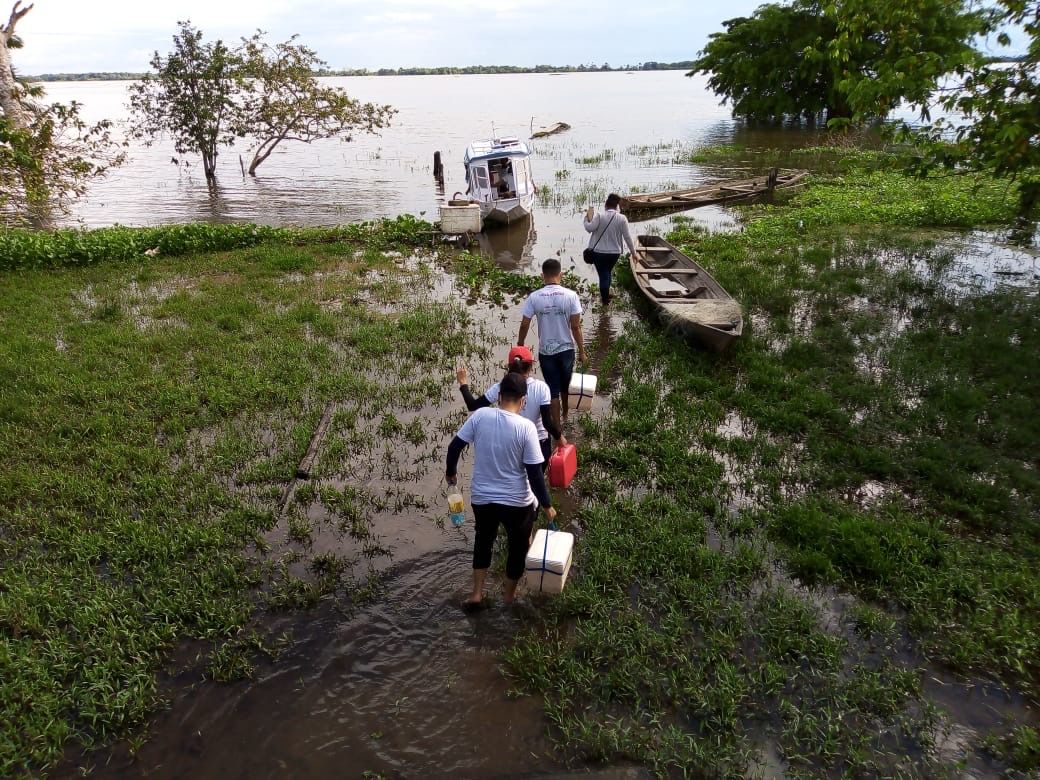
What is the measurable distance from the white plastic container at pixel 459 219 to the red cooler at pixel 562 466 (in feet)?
40.1

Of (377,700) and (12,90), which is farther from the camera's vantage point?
(12,90)

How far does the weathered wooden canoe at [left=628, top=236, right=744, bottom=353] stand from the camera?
29.2 ft

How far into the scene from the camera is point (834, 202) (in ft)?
62.1

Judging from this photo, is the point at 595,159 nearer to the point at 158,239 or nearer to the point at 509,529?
the point at 158,239

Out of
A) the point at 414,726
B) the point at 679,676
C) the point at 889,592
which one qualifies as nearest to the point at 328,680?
the point at 414,726

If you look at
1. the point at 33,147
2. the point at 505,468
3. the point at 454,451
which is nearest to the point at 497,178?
the point at 33,147

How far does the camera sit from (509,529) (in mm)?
4645

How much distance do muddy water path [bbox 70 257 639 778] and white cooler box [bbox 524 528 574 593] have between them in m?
0.23

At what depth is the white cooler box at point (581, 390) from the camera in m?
7.18

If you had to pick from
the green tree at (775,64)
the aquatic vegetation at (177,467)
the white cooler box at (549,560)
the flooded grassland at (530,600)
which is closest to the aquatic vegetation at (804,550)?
the flooded grassland at (530,600)

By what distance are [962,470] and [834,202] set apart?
49.6 feet

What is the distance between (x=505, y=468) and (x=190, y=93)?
27.0 metres

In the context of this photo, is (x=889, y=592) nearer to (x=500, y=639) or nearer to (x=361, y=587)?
(x=500, y=639)

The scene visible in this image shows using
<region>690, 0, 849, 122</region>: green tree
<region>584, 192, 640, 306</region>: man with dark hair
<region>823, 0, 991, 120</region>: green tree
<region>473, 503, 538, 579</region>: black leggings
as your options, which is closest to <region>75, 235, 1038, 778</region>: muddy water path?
<region>473, 503, 538, 579</region>: black leggings
